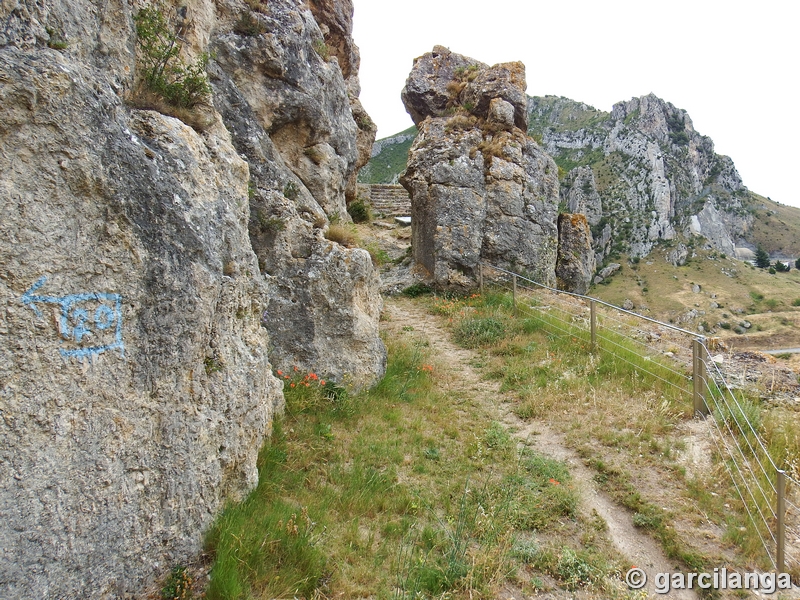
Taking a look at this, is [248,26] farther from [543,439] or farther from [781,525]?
[781,525]

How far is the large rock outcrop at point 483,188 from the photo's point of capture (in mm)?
13531

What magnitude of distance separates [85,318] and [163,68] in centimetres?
277

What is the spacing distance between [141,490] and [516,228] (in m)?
12.4

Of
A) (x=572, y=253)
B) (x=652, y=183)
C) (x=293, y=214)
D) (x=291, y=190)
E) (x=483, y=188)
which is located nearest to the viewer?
(x=293, y=214)

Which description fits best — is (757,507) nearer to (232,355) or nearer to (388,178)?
(232,355)

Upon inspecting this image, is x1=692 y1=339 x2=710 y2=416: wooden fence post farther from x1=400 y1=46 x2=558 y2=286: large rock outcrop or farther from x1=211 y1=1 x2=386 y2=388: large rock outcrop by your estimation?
x1=400 y1=46 x2=558 y2=286: large rock outcrop

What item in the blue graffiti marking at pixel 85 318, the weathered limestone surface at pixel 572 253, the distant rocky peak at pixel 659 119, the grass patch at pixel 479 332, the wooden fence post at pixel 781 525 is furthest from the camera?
the distant rocky peak at pixel 659 119

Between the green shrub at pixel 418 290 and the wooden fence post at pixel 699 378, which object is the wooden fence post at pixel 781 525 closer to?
the wooden fence post at pixel 699 378

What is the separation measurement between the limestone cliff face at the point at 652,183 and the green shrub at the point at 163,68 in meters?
82.0

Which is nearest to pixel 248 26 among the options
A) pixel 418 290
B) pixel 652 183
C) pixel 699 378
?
pixel 699 378

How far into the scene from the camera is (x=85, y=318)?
9.75ft

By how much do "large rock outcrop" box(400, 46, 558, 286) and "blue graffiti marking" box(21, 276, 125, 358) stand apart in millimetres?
10924

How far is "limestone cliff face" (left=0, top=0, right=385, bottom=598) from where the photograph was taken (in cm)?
263

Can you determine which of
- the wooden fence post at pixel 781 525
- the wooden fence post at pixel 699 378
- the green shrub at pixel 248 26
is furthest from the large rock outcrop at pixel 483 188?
the wooden fence post at pixel 781 525
